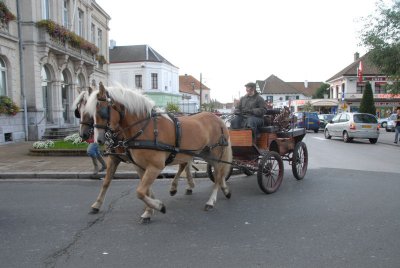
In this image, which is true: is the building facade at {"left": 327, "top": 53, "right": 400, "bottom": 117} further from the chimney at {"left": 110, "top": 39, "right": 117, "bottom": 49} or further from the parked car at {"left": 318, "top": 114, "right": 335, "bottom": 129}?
the chimney at {"left": 110, "top": 39, "right": 117, "bottom": 49}

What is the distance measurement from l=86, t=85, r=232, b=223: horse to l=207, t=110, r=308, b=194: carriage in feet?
4.48

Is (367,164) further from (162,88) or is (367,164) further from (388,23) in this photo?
(162,88)

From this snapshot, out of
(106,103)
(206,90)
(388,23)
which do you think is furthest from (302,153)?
(206,90)

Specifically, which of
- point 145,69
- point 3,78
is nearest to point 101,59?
point 3,78

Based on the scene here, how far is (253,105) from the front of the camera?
7.22 metres

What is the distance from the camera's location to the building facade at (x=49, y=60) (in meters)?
17.2

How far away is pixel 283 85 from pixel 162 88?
41023mm

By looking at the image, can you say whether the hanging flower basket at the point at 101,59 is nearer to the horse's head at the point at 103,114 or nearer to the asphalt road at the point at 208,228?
the asphalt road at the point at 208,228

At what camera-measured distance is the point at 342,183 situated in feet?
26.0

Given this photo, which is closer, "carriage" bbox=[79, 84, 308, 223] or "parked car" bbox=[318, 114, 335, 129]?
"carriage" bbox=[79, 84, 308, 223]

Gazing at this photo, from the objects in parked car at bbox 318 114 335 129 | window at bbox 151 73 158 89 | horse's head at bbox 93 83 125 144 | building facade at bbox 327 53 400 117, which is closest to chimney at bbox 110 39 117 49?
window at bbox 151 73 158 89

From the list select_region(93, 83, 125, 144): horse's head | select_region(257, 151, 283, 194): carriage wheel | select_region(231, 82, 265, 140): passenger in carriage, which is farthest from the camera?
select_region(231, 82, 265, 140): passenger in carriage

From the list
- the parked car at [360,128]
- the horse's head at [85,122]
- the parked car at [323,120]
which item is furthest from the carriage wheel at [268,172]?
the parked car at [323,120]

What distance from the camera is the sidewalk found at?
29.5 feet
